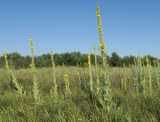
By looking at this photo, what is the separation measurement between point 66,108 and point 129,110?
4.35 feet

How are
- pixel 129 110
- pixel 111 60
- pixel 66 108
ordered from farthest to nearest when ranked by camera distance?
pixel 111 60
pixel 66 108
pixel 129 110

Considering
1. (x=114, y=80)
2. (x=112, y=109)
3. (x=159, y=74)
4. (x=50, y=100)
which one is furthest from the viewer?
(x=114, y=80)

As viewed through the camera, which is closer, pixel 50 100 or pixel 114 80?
pixel 50 100

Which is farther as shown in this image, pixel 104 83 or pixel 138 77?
pixel 138 77

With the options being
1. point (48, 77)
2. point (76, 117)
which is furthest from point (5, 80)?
point (76, 117)

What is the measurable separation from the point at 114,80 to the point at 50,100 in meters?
5.45

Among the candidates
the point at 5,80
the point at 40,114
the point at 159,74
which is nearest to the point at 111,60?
the point at 5,80

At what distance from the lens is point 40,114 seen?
6.51m

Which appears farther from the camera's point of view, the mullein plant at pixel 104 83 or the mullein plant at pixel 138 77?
the mullein plant at pixel 138 77

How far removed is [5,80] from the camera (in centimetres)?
1328

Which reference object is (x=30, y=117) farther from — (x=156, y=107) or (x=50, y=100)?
(x=156, y=107)

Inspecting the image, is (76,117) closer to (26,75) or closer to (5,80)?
(5,80)

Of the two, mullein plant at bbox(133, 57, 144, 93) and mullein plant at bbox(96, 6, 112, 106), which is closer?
mullein plant at bbox(96, 6, 112, 106)

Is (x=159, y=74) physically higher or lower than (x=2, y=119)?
higher
